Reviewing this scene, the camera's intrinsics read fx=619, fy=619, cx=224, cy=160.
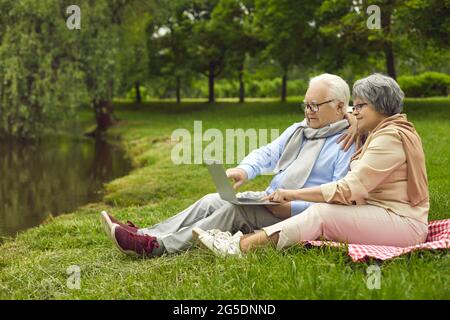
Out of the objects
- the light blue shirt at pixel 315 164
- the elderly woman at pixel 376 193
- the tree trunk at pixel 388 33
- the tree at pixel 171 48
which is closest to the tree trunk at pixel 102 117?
the tree at pixel 171 48

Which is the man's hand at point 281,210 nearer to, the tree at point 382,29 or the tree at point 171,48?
the tree at point 382,29

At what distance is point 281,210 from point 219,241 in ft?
1.80

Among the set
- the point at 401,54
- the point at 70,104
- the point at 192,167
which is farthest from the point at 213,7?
the point at 192,167

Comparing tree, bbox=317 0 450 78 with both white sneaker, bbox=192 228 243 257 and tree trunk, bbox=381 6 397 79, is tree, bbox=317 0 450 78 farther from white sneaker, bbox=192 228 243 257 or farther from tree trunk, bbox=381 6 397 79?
white sneaker, bbox=192 228 243 257

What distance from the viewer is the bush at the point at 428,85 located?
92.2 feet

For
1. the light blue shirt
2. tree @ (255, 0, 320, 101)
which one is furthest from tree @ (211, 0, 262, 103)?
the light blue shirt

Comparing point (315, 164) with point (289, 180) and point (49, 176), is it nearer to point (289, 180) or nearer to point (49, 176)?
point (289, 180)

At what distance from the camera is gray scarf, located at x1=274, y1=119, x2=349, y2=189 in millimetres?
4715

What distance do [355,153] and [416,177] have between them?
1.63ft

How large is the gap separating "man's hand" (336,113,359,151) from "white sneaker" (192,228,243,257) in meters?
1.03

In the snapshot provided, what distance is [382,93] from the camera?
13.5 feet

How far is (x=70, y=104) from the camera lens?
56.7 feet

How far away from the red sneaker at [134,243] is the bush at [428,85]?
25167 mm
